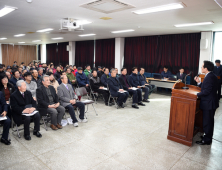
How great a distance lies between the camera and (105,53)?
11.7 meters

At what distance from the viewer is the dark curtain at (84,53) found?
12.8 m

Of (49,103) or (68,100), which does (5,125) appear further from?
(68,100)

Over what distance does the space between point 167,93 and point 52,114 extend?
612cm

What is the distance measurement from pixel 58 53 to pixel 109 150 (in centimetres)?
1352

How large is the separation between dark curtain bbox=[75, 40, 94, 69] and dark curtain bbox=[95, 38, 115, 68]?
615 millimetres

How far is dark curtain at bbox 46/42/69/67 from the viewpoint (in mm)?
14548

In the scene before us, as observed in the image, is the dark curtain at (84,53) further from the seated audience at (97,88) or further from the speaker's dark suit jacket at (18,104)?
the speaker's dark suit jacket at (18,104)

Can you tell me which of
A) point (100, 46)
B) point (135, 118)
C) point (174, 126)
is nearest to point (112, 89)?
point (135, 118)

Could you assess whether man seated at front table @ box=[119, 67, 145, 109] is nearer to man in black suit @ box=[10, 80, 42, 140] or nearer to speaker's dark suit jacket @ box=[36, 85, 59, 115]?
speaker's dark suit jacket @ box=[36, 85, 59, 115]

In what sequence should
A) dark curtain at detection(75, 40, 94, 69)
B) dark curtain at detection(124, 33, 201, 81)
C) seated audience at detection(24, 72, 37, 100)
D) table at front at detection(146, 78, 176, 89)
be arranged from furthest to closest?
dark curtain at detection(75, 40, 94, 69)
dark curtain at detection(124, 33, 201, 81)
table at front at detection(146, 78, 176, 89)
seated audience at detection(24, 72, 37, 100)

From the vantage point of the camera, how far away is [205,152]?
3086mm

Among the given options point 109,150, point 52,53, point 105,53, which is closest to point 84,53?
point 105,53

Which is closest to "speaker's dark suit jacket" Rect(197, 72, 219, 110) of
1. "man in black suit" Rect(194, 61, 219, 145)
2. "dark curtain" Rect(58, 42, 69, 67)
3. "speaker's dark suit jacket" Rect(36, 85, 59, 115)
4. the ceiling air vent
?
"man in black suit" Rect(194, 61, 219, 145)

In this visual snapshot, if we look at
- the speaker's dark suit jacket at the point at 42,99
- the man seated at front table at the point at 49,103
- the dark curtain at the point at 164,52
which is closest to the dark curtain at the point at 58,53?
the dark curtain at the point at 164,52
